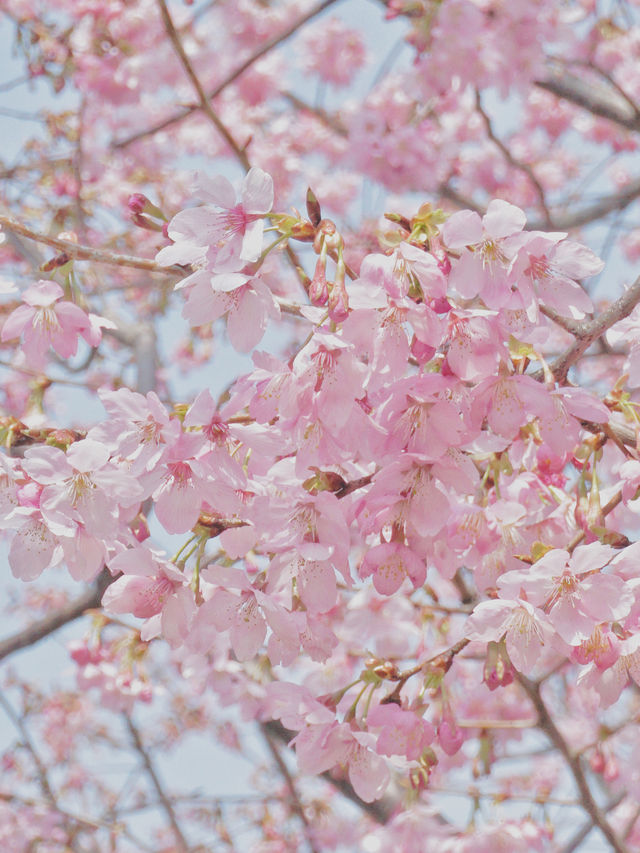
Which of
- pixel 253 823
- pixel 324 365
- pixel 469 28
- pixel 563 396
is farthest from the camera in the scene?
pixel 253 823

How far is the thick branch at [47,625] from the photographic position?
2.79 m

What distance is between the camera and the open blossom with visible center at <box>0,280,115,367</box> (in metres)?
1.46

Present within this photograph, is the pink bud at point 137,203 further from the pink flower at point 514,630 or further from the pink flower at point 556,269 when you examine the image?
the pink flower at point 514,630

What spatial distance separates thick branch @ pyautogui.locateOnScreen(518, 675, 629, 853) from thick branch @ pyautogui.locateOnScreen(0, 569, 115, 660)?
4.57ft

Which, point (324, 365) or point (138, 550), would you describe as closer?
point (324, 365)

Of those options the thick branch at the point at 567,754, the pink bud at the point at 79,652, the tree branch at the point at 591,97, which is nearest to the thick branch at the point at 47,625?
the pink bud at the point at 79,652

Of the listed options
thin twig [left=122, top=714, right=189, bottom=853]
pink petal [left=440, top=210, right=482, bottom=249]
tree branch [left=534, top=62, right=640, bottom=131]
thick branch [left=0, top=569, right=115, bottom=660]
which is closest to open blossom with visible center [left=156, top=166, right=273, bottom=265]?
pink petal [left=440, top=210, right=482, bottom=249]

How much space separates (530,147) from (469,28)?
4312 millimetres

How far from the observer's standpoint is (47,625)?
2.87 metres

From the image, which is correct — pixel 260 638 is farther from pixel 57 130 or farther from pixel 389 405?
pixel 57 130

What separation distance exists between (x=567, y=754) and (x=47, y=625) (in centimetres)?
171

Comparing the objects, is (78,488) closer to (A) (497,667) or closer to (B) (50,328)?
(B) (50,328)

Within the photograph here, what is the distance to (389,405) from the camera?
3.82 ft

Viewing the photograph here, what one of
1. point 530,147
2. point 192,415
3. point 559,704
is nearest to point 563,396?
point 192,415
